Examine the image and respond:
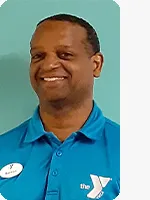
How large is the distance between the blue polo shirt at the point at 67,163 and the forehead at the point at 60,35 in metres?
0.14

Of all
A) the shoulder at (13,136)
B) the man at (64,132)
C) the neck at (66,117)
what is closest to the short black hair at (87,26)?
the man at (64,132)

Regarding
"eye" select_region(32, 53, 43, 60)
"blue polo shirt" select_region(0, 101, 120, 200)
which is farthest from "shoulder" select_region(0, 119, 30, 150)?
"eye" select_region(32, 53, 43, 60)

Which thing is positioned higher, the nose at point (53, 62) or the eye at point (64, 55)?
the eye at point (64, 55)

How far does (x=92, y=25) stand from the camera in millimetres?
794

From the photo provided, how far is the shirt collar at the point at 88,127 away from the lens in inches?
30.6

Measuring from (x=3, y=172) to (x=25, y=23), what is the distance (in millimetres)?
320

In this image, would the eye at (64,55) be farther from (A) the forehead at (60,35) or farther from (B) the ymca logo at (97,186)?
(B) the ymca logo at (97,186)

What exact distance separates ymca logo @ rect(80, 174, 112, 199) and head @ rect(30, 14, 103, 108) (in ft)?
0.52

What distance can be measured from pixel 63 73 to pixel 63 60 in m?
0.03

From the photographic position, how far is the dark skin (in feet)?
2.47
